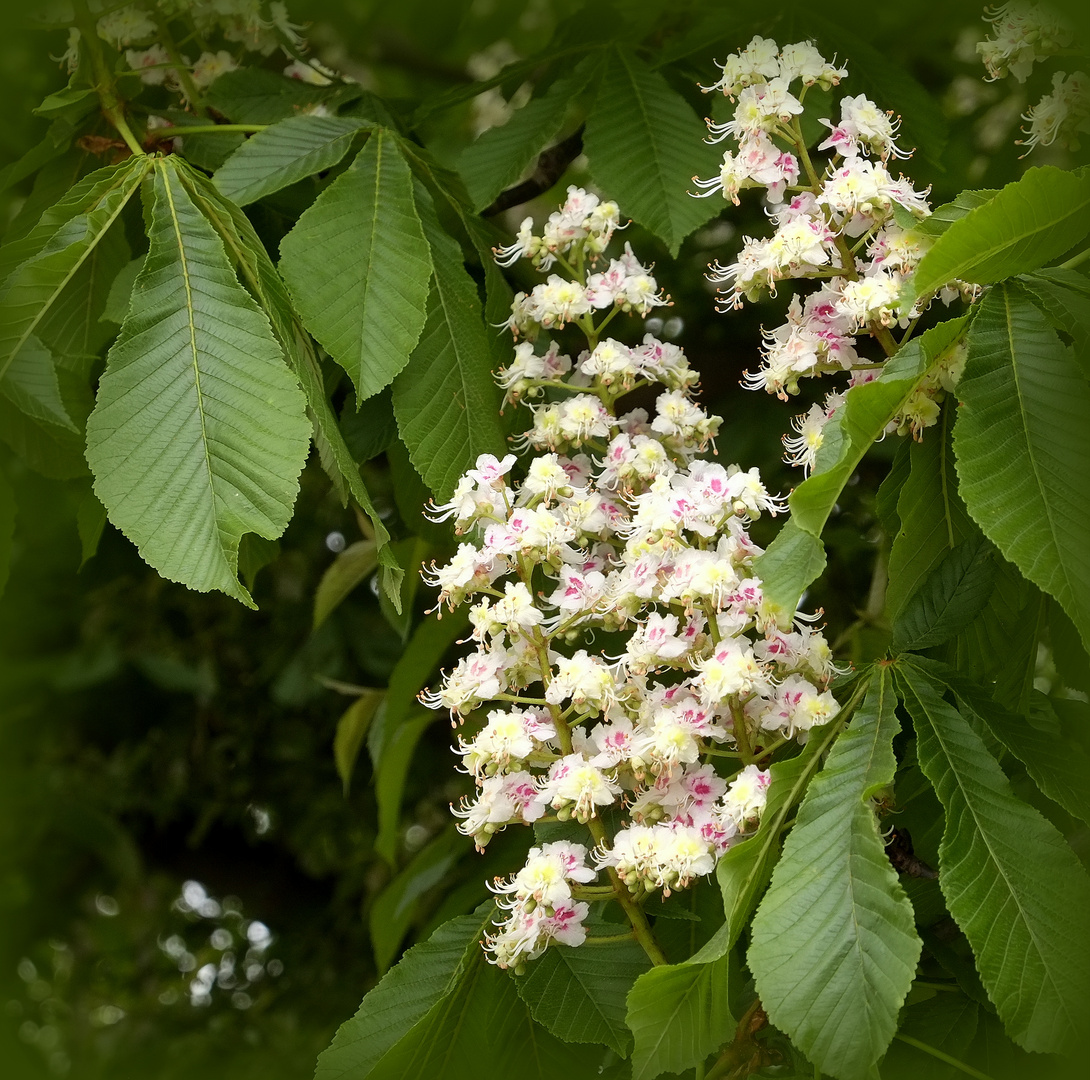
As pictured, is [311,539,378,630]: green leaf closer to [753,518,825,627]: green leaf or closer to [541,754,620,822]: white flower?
[541,754,620,822]: white flower

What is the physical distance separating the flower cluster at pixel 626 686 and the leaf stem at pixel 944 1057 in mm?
253

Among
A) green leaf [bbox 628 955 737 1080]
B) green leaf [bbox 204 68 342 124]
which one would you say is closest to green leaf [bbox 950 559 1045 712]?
green leaf [bbox 628 955 737 1080]

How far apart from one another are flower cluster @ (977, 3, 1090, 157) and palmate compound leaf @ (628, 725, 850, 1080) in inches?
32.3

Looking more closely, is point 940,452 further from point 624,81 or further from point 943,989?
point 624,81

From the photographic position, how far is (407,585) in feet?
6.54

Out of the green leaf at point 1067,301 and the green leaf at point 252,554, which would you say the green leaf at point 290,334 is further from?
the green leaf at point 1067,301

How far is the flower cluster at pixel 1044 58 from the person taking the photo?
1366mm

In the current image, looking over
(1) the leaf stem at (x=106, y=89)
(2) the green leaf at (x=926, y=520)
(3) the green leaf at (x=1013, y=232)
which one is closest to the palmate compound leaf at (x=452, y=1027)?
(2) the green leaf at (x=926, y=520)

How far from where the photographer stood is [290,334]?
4.53 ft

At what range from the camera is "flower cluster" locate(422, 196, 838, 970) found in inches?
45.4

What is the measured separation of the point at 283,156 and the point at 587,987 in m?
1.01

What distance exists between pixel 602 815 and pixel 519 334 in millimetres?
604

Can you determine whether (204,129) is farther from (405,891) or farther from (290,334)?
(405,891)

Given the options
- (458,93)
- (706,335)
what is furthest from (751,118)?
(706,335)
